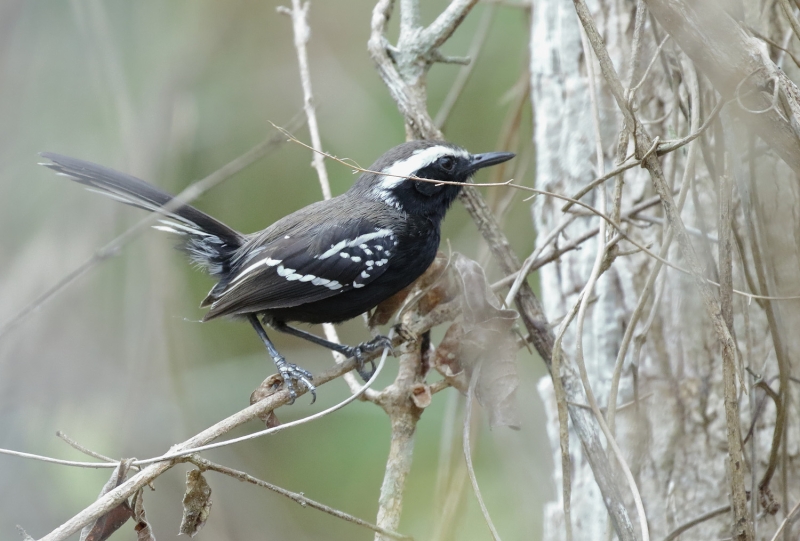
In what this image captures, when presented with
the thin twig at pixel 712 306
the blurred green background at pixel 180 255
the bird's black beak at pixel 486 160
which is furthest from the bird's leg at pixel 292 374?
the thin twig at pixel 712 306

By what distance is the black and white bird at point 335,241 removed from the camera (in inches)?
132

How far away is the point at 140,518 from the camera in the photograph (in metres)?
2.09

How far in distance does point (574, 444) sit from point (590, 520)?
0.35 metres

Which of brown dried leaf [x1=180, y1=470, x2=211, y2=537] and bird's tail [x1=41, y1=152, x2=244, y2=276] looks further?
bird's tail [x1=41, y1=152, x2=244, y2=276]

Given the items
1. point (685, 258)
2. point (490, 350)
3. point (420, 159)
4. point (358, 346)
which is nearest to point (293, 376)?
point (358, 346)

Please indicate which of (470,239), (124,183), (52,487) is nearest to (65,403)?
(52,487)

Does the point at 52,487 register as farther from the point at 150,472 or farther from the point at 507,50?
the point at 507,50

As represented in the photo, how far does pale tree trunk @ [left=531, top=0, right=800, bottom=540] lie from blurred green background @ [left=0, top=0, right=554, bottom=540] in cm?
67

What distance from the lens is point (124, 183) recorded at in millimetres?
3439

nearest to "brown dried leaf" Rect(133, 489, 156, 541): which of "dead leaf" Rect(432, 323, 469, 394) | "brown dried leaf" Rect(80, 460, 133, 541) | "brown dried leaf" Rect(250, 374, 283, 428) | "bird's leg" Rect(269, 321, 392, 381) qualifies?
"brown dried leaf" Rect(80, 460, 133, 541)

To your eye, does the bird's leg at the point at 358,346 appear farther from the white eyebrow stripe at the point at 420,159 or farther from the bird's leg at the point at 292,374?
the white eyebrow stripe at the point at 420,159

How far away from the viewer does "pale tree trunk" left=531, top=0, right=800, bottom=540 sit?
2078mm

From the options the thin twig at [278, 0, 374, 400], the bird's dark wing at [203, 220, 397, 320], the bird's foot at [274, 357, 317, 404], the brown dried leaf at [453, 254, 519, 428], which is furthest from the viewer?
the bird's dark wing at [203, 220, 397, 320]

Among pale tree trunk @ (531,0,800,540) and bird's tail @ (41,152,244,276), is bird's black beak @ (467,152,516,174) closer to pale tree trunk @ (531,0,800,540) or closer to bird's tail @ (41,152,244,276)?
pale tree trunk @ (531,0,800,540)
